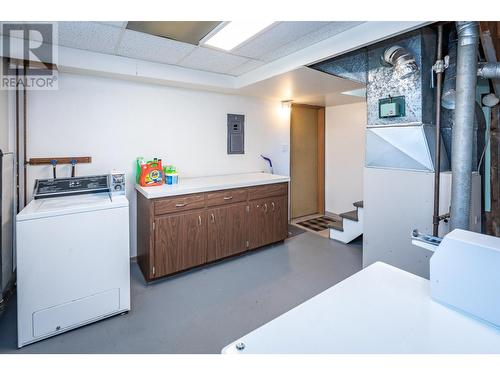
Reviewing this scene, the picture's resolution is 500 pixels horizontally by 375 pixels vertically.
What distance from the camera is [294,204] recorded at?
4.95 meters

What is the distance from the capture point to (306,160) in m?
5.09

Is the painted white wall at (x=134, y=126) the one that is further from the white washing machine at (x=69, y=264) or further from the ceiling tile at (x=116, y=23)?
the ceiling tile at (x=116, y=23)

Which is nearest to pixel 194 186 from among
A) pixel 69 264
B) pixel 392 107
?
pixel 69 264

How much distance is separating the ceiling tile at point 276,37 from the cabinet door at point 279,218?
1.72 m

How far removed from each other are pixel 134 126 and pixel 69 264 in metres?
1.66

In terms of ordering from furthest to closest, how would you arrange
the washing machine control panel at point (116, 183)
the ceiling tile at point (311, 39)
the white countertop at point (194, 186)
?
the white countertop at point (194, 186) < the washing machine control panel at point (116, 183) < the ceiling tile at point (311, 39)

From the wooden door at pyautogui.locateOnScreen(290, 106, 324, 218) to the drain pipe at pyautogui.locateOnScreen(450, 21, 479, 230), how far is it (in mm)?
3114

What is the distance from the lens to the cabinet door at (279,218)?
3.52 m

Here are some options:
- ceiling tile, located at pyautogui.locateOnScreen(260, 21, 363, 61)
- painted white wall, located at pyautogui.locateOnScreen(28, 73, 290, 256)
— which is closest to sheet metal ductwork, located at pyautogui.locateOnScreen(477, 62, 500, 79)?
ceiling tile, located at pyautogui.locateOnScreen(260, 21, 363, 61)

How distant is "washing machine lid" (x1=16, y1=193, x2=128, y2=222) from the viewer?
185 cm

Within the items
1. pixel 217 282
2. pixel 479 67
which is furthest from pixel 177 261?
pixel 479 67

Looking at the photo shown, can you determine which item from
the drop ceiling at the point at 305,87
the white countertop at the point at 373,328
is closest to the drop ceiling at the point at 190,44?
the drop ceiling at the point at 305,87

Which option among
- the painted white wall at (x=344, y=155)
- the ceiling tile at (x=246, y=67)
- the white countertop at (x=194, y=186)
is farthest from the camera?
the painted white wall at (x=344, y=155)
